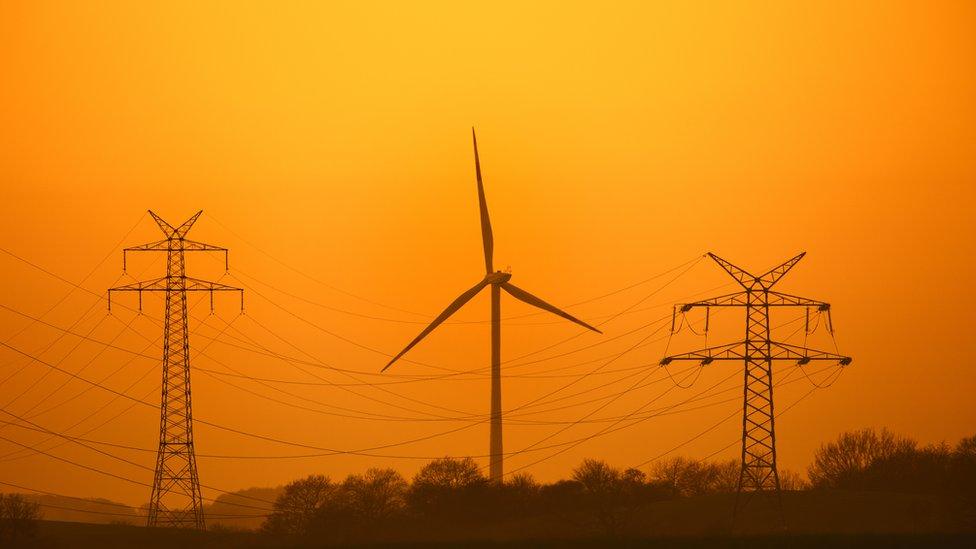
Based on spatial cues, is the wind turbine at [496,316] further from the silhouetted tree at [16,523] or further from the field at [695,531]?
the silhouetted tree at [16,523]

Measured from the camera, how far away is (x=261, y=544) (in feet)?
322

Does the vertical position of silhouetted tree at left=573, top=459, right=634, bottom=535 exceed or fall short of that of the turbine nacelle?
it falls short

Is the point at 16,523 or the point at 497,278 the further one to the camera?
the point at 497,278

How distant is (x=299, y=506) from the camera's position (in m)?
126

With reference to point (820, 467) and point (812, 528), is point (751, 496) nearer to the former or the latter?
point (812, 528)

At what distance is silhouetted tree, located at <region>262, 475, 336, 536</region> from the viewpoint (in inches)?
4732

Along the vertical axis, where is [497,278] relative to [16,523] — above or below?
above

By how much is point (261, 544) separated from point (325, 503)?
88.2 feet

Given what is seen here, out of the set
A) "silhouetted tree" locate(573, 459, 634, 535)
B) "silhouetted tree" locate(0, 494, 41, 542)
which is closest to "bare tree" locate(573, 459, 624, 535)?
"silhouetted tree" locate(573, 459, 634, 535)

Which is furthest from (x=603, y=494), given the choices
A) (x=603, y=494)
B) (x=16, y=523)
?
(x=16, y=523)

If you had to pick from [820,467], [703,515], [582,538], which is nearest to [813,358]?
[582,538]

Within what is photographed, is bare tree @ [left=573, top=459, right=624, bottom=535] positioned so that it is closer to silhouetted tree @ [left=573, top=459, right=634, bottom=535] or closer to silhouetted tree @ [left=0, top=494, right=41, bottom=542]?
silhouetted tree @ [left=573, top=459, right=634, bottom=535]

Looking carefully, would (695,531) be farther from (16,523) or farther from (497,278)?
(16,523)

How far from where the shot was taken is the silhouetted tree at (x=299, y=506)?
12019 cm
